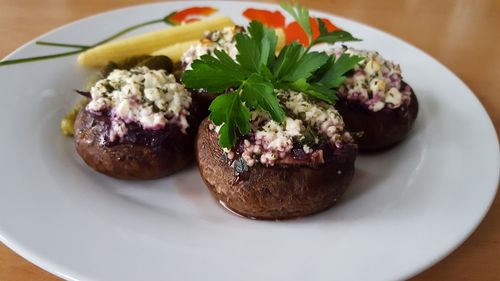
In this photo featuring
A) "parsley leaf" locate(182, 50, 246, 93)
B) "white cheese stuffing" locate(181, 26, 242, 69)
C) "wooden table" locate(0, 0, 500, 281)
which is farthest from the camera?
"wooden table" locate(0, 0, 500, 281)

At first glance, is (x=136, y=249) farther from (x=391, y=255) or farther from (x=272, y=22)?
(x=272, y=22)

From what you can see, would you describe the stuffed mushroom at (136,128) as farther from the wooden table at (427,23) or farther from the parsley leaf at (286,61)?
the wooden table at (427,23)

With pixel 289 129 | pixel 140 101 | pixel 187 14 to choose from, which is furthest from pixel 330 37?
pixel 187 14

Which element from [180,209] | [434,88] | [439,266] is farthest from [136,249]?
[434,88]

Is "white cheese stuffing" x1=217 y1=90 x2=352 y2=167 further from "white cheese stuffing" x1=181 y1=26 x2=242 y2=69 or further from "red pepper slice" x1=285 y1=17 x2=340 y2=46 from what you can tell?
"red pepper slice" x1=285 y1=17 x2=340 y2=46

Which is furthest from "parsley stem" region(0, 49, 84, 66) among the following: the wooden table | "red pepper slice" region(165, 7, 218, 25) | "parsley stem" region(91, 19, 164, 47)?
"red pepper slice" region(165, 7, 218, 25)

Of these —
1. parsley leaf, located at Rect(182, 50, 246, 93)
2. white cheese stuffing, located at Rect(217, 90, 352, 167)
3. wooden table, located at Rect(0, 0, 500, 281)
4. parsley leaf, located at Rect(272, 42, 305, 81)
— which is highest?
parsley leaf, located at Rect(182, 50, 246, 93)
